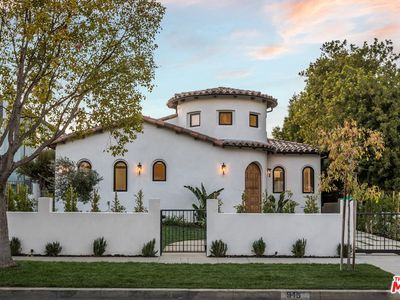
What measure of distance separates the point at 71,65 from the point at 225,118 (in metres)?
14.9

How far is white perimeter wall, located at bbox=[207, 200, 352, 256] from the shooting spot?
15.9 m

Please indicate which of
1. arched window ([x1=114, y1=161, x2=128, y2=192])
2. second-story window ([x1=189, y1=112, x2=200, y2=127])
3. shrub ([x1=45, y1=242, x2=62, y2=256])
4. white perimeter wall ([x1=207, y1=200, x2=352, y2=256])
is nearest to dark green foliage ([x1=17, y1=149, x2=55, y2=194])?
arched window ([x1=114, y1=161, x2=128, y2=192])

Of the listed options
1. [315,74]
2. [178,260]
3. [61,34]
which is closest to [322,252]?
[178,260]

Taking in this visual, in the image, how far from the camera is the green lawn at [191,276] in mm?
10883

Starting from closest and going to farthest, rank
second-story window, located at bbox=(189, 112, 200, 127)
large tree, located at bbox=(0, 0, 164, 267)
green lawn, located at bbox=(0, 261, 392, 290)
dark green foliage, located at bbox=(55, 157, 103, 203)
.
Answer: green lawn, located at bbox=(0, 261, 392, 290) → large tree, located at bbox=(0, 0, 164, 267) → dark green foliage, located at bbox=(55, 157, 103, 203) → second-story window, located at bbox=(189, 112, 200, 127)

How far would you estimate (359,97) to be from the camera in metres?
31.9

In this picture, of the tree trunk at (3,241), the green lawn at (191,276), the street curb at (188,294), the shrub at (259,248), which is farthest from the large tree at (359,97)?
the tree trunk at (3,241)

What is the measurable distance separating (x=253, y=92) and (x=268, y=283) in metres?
17.9

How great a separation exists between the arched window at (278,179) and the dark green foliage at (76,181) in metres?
9.77

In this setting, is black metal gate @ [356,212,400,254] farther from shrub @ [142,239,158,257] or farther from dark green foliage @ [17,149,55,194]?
dark green foliage @ [17,149,55,194]

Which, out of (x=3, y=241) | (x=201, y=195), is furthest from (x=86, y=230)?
(x=201, y=195)

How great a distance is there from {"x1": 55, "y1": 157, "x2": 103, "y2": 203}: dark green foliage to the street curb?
14003mm

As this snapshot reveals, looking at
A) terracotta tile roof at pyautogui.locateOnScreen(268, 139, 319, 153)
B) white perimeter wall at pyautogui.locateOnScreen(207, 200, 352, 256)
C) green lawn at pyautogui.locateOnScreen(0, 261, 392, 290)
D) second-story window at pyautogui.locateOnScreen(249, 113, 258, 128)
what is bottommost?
green lawn at pyautogui.locateOnScreen(0, 261, 392, 290)

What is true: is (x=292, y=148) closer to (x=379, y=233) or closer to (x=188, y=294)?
(x=379, y=233)
